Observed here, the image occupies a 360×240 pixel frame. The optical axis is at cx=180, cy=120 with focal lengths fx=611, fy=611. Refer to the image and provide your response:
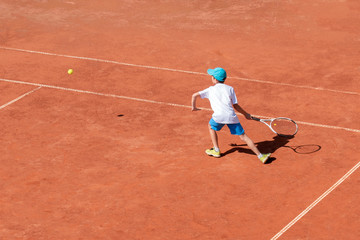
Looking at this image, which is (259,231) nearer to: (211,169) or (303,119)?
(211,169)

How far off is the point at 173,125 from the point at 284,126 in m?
2.14

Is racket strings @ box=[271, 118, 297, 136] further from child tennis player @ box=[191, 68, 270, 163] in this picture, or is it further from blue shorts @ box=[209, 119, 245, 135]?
blue shorts @ box=[209, 119, 245, 135]

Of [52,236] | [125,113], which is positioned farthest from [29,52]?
[52,236]

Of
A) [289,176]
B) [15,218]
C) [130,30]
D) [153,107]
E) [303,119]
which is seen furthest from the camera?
[130,30]

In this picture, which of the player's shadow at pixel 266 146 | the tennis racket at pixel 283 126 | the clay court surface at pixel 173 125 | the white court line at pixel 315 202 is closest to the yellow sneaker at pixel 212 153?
the clay court surface at pixel 173 125

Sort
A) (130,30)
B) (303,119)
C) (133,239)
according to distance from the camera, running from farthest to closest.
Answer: (130,30) < (303,119) < (133,239)

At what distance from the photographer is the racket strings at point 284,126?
33.9 ft

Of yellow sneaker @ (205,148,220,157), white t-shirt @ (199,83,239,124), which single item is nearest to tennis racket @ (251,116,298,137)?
white t-shirt @ (199,83,239,124)

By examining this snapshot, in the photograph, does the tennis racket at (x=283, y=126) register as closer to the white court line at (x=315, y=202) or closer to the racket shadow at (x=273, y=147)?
the racket shadow at (x=273, y=147)

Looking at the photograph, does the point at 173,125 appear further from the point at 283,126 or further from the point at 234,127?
the point at 283,126

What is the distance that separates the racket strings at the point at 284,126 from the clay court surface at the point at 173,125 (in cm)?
29

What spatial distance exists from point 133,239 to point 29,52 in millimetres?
9514

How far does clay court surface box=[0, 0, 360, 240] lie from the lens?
27.4ft

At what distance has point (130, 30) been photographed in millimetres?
18000
